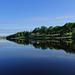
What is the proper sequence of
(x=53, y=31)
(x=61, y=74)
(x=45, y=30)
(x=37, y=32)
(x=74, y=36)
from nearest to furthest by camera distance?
(x=61, y=74) → (x=74, y=36) → (x=53, y=31) → (x=45, y=30) → (x=37, y=32)

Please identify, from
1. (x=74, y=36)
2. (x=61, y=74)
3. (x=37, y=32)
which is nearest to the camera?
(x=61, y=74)

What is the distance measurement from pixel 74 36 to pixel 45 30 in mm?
75010

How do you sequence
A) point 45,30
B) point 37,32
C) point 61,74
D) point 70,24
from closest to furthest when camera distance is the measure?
1. point 61,74
2. point 70,24
3. point 45,30
4. point 37,32

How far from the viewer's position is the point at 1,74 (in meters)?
11.7

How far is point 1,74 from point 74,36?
9011cm

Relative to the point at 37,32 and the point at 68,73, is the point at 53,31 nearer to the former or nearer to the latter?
the point at 37,32

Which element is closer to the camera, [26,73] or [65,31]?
[26,73]

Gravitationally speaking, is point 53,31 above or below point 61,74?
above

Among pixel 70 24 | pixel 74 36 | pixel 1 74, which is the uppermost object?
pixel 70 24

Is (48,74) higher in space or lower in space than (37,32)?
lower

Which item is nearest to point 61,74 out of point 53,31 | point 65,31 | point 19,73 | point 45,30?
point 19,73

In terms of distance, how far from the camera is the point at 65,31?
12212 cm

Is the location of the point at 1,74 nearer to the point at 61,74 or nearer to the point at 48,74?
the point at 48,74

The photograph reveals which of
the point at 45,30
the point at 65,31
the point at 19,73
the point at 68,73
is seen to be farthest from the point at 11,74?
the point at 45,30
